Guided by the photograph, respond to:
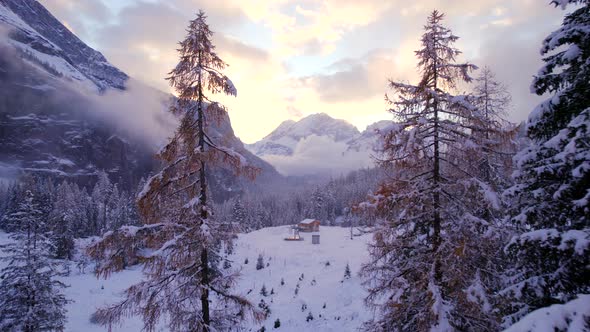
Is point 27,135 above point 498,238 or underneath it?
above

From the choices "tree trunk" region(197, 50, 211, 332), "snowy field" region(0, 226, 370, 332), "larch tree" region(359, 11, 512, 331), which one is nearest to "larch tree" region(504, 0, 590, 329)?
"larch tree" region(359, 11, 512, 331)

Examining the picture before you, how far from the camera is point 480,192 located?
7.70 metres

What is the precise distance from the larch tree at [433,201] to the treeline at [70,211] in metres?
32.1

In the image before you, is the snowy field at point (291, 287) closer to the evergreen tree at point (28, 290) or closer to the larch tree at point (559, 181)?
the evergreen tree at point (28, 290)

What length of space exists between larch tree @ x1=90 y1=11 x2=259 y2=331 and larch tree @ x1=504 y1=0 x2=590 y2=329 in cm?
700

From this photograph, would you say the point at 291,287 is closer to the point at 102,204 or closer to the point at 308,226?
the point at 308,226

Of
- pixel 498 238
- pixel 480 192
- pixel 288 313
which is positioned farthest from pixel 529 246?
pixel 288 313

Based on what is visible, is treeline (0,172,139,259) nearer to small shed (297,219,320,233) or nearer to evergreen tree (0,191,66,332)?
evergreen tree (0,191,66,332)

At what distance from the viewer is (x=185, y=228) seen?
29.3 feet

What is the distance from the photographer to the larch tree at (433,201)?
766 cm

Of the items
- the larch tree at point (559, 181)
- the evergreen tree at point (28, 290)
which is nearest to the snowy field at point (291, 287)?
the evergreen tree at point (28, 290)

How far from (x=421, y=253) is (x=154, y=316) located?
755 cm

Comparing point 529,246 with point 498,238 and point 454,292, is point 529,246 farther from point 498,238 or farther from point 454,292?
point 454,292

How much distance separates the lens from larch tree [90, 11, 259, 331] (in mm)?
8352
